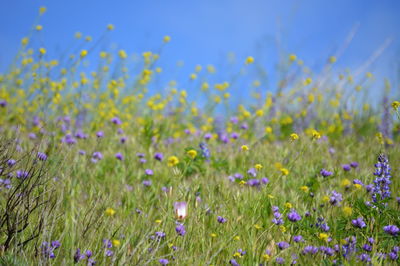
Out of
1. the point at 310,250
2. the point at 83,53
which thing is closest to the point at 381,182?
the point at 310,250

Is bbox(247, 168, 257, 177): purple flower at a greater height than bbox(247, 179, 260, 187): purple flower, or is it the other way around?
bbox(247, 168, 257, 177): purple flower

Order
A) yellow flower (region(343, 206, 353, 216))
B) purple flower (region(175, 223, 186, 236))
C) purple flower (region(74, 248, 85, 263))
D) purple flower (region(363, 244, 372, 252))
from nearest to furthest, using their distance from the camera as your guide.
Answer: purple flower (region(74, 248, 85, 263)) < purple flower (region(363, 244, 372, 252)) < purple flower (region(175, 223, 186, 236)) < yellow flower (region(343, 206, 353, 216))

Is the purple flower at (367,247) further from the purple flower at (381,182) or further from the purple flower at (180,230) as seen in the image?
the purple flower at (180,230)

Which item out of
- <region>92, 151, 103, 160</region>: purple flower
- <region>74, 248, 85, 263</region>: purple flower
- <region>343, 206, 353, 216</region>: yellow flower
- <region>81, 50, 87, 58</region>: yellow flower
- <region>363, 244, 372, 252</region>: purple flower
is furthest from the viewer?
<region>81, 50, 87, 58</region>: yellow flower

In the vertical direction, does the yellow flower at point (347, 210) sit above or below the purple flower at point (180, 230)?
above

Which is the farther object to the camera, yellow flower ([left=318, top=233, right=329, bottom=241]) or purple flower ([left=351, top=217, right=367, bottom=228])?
purple flower ([left=351, top=217, right=367, bottom=228])

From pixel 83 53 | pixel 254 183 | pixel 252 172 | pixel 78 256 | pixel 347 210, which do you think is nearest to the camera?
pixel 78 256

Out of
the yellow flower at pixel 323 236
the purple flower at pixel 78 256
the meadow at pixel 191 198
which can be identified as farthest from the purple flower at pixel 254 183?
the purple flower at pixel 78 256

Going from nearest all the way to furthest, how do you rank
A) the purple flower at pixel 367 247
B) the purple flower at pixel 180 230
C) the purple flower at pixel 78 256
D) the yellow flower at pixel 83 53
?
the purple flower at pixel 78 256 < the purple flower at pixel 367 247 < the purple flower at pixel 180 230 < the yellow flower at pixel 83 53

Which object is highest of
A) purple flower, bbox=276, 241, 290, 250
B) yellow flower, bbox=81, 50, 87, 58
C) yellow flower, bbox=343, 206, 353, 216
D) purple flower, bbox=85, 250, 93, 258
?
yellow flower, bbox=81, 50, 87, 58

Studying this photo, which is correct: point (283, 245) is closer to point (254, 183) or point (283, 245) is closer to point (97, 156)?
point (254, 183)

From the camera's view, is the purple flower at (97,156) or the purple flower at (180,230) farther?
the purple flower at (97,156)

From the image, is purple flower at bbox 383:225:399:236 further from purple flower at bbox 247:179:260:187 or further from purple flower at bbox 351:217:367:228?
purple flower at bbox 247:179:260:187

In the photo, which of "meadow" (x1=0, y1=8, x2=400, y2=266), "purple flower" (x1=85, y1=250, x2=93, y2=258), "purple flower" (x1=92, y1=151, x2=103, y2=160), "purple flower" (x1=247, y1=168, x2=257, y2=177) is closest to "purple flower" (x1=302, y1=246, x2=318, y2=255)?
"meadow" (x1=0, y1=8, x2=400, y2=266)
